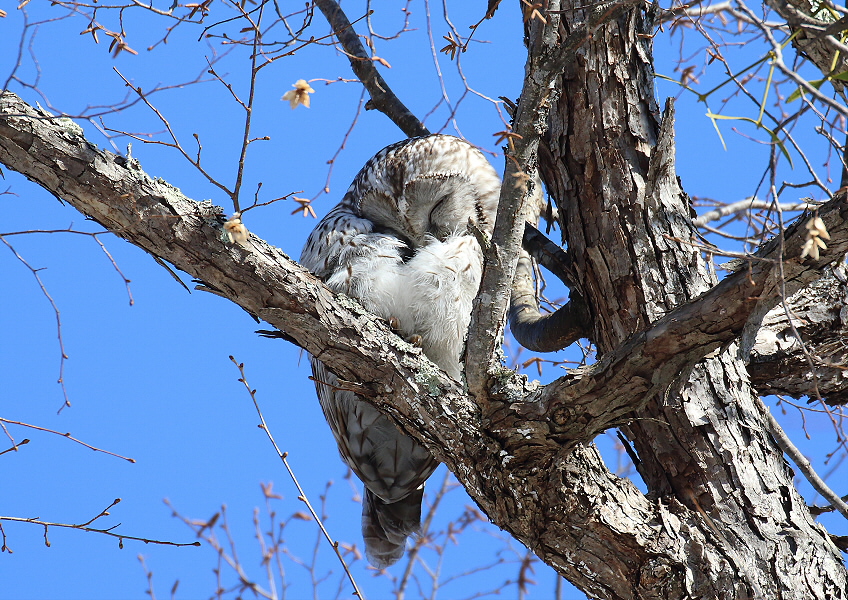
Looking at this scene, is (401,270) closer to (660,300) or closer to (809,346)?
(660,300)

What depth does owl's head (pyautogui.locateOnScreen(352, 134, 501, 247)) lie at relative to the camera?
2705mm

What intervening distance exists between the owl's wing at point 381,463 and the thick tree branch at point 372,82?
1175 millimetres

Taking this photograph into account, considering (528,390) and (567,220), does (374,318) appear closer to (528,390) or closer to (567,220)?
(528,390)

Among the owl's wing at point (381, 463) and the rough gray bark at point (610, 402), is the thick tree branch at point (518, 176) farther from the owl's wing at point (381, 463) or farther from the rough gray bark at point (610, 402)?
the owl's wing at point (381, 463)

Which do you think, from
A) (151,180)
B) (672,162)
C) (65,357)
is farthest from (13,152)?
(672,162)

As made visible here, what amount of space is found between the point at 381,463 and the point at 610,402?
1.07 m

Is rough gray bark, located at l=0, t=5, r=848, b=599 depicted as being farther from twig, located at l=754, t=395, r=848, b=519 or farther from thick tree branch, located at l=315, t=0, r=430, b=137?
thick tree branch, located at l=315, t=0, r=430, b=137

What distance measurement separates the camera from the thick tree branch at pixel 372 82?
3.25 meters

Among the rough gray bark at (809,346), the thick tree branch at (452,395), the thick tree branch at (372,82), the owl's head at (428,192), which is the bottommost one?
the thick tree branch at (452,395)

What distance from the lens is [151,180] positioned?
6.06 feet

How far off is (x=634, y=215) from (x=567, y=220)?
22 cm

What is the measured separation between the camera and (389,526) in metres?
2.78

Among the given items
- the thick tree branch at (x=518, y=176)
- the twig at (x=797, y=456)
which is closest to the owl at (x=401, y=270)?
the thick tree branch at (x=518, y=176)

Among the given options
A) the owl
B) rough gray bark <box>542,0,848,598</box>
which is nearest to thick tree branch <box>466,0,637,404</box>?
rough gray bark <box>542,0,848,598</box>
